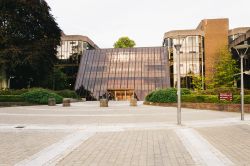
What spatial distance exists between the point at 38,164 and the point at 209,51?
6934 centimetres

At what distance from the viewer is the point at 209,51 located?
72.8 meters

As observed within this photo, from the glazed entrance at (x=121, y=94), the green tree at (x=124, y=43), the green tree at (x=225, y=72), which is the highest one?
the green tree at (x=124, y=43)

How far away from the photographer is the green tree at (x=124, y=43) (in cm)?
8656

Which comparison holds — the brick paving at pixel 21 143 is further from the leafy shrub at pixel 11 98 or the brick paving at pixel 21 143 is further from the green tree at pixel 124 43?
the green tree at pixel 124 43

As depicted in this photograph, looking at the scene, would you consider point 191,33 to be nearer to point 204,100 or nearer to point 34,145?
point 204,100

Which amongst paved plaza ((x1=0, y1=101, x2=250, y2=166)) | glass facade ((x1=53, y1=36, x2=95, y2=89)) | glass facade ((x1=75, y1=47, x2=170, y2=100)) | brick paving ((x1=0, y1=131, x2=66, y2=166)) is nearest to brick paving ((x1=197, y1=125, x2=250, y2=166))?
paved plaza ((x1=0, y1=101, x2=250, y2=166))

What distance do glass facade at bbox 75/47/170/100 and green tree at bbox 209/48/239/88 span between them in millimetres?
9873

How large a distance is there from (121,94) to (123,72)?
4725mm

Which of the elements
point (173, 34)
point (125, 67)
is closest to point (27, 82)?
point (125, 67)

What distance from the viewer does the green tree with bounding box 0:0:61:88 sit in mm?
39062

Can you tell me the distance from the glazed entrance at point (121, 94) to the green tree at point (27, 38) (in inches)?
815

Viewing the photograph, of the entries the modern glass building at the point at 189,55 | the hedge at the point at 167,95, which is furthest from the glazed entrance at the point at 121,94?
the hedge at the point at 167,95

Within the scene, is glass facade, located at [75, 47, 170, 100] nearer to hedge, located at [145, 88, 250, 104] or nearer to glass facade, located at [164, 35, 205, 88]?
glass facade, located at [164, 35, 205, 88]

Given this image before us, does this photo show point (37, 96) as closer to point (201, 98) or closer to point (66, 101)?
point (66, 101)
